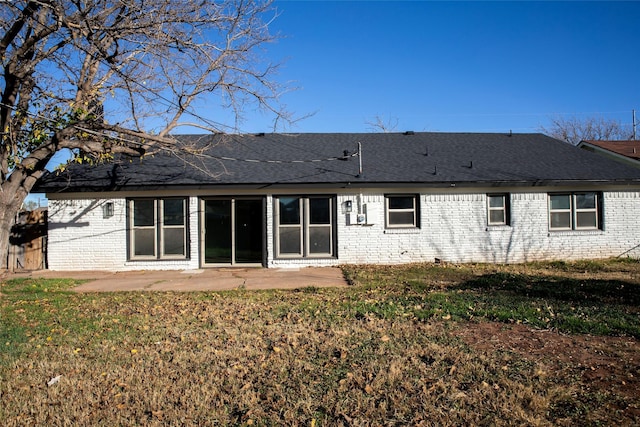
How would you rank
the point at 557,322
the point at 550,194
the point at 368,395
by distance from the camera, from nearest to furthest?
the point at 368,395
the point at 557,322
the point at 550,194

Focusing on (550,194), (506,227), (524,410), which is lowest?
(524,410)

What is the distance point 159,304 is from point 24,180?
3457mm

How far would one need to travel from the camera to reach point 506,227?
47.8 ft

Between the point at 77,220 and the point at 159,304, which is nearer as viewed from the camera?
the point at 159,304

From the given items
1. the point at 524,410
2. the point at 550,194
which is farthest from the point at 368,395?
the point at 550,194

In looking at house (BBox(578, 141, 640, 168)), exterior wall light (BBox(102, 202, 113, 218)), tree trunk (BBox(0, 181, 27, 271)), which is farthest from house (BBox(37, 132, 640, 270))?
tree trunk (BBox(0, 181, 27, 271))

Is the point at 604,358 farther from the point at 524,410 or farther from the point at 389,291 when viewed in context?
the point at 389,291

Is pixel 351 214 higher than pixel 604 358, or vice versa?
pixel 351 214

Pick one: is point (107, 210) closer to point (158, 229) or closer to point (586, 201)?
point (158, 229)

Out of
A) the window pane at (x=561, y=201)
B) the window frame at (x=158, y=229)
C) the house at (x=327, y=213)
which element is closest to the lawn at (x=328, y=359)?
the window frame at (x=158, y=229)

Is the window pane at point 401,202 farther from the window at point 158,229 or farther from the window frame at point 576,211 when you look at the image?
the window at point 158,229

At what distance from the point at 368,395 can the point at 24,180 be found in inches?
308

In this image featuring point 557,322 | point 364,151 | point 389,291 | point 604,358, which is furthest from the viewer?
point 364,151

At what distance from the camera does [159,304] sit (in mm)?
8633
